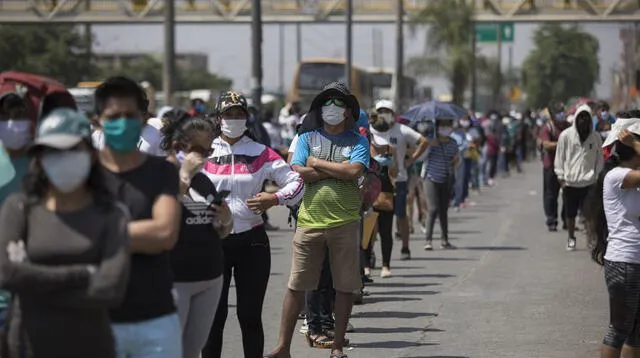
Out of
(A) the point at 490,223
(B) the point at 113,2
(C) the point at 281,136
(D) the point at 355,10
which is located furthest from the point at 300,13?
(A) the point at 490,223

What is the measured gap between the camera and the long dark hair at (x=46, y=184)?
5.34 metres

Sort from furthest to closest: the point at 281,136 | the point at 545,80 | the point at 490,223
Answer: the point at 545,80, the point at 281,136, the point at 490,223

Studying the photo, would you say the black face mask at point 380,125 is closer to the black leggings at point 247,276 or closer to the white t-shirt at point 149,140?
the white t-shirt at point 149,140

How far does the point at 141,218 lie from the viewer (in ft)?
19.4

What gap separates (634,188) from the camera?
8.52 metres

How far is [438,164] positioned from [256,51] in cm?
892

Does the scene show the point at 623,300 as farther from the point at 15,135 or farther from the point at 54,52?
the point at 54,52

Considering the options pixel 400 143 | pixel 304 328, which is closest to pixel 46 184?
pixel 304 328

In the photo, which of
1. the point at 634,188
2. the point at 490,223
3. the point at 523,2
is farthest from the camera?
the point at 523,2

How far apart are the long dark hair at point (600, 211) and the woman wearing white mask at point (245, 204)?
1709mm

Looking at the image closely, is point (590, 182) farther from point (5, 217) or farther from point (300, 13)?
point (300, 13)

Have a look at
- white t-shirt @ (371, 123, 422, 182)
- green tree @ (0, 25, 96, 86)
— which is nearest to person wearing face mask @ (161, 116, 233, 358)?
white t-shirt @ (371, 123, 422, 182)

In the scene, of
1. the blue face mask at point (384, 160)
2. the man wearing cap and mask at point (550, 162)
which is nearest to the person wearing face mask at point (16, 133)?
the blue face mask at point (384, 160)

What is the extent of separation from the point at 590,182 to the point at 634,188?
10201 millimetres
